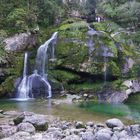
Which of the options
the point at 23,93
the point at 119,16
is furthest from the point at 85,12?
the point at 23,93

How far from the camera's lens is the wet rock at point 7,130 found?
11.9 meters

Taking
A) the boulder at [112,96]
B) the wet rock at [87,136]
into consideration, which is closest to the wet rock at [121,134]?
the wet rock at [87,136]

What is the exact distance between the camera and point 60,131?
1238 centimetres

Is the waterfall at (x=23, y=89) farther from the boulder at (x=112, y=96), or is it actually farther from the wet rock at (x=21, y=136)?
the wet rock at (x=21, y=136)

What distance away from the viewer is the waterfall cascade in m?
23.7

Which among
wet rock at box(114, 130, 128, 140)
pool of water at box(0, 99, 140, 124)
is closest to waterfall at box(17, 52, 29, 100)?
pool of water at box(0, 99, 140, 124)

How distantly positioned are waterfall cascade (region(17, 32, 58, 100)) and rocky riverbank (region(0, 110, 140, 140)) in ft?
30.5

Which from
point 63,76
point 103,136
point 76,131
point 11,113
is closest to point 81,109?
point 11,113

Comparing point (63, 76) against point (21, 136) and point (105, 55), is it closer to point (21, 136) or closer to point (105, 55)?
point (105, 55)

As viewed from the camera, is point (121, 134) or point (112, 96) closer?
point (121, 134)

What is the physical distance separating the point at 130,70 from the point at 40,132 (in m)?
13.8

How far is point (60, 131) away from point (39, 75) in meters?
12.5

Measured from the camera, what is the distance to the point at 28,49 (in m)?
26.0

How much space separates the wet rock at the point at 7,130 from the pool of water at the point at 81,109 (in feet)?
11.8
